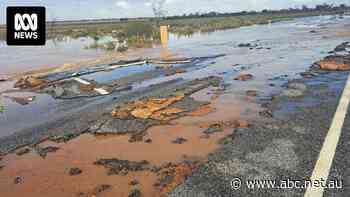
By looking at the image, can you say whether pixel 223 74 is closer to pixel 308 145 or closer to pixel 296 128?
pixel 296 128

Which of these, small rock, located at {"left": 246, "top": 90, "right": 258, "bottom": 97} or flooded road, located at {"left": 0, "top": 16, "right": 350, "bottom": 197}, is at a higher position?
small rock, located at {"left": 246, "top": 90, "right": 258, "bottom": 97}

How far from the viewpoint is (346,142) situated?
6.70 metres

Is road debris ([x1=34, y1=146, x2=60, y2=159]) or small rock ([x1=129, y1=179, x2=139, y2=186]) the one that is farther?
road debris ([x1=34, y1=146, x2=60, y2=159])

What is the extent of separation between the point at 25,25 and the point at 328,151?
7.81 metres

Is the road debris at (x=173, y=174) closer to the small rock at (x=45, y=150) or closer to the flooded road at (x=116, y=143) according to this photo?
the flooded road at (x=116, y=143)

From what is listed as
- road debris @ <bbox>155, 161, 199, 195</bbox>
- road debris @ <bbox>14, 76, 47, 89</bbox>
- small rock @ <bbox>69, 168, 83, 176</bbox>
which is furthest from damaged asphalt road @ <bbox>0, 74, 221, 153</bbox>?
road debris @ <bbox>14, 76, 47, 89</bbox>

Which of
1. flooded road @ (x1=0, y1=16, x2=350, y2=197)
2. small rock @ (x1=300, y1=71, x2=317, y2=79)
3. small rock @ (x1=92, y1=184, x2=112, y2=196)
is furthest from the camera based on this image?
small rock @ (x1=300, y1=71, x2=317, y2=79)

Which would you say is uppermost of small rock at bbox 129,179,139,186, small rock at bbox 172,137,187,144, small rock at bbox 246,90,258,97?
small rock at bbox 246,90,258,97

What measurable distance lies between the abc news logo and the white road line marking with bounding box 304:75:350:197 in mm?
7205

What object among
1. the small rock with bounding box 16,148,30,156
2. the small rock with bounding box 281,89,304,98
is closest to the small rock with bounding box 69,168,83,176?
the small rock with bounding box 16,148,30,156

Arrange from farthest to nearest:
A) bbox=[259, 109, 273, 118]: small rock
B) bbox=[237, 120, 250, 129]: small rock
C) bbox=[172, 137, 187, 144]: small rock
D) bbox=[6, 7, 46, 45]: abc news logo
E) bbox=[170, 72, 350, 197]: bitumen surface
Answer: bbox=[6, 7, 46, 45]: abc news logo < bbox=[259, 109, 273, 118]: small rock < bbox=[237, 120, 250, 129]: small rock < bbox=[172, 137, 187, 144]: small rock < bbox=[170, 72, 350, 197]: bitumen surface

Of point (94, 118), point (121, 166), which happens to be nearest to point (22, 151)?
point (94, 118)

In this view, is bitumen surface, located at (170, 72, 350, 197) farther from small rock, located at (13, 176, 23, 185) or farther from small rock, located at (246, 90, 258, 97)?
small rock, located at (13, 176, 23, 185)

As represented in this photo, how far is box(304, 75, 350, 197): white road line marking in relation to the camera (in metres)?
5.12
